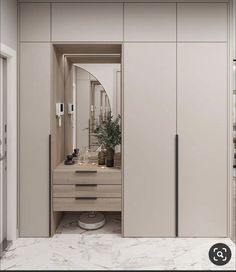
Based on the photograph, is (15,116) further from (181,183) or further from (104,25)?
(181,183)

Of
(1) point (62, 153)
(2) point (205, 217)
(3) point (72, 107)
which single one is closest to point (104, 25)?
(3) point (72, 107)

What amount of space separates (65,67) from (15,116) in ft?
3.35

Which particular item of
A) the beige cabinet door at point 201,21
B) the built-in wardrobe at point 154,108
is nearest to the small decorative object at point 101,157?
the built-in wardrobe at point 154,108

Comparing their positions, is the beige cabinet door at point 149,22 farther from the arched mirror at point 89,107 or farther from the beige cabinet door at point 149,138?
the arched mirror at point 89,107

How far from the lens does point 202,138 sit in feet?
10.7

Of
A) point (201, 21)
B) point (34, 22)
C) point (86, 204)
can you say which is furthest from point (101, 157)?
point (201, 21)

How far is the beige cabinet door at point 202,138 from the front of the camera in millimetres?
3227

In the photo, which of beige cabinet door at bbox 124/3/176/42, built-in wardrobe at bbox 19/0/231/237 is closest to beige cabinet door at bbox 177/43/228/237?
built-in wardrobe at bbox 19/0/231/237

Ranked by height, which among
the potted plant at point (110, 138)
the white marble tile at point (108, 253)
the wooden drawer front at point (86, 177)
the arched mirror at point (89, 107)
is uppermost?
the arched mirror at point (89, 107)

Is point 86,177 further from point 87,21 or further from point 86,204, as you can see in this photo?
point 87,21

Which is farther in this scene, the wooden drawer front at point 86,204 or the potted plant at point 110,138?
the potted plant at point 110,138

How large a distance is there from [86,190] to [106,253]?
705mm

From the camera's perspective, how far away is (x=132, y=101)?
323 centimetres

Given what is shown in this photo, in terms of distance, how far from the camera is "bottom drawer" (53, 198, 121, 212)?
3.30 metres
